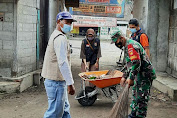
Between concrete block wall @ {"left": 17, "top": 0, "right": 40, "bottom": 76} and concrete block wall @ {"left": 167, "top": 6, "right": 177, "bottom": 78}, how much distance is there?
4519 millimetres

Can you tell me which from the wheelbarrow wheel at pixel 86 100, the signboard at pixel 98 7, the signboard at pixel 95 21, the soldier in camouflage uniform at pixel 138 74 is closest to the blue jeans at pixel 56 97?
the soldier in camouflage uniform at pixel 138 74

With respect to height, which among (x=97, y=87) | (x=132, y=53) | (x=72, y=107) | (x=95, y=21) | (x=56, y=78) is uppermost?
(x=95, y=21)

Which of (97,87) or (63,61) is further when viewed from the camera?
(97,87)

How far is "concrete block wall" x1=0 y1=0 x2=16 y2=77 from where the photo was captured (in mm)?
6988

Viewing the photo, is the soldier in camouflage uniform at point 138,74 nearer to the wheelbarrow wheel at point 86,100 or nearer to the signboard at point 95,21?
the wheelbarrow wheel at point 86,100

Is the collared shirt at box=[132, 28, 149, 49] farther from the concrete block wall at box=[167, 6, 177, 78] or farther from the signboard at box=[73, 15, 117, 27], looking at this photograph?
the signboard at box=[73, 15, 117, 27]

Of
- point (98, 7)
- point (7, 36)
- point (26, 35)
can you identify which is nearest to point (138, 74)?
point (7, 36)

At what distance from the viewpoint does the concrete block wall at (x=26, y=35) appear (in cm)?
720

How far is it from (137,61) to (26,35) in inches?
191

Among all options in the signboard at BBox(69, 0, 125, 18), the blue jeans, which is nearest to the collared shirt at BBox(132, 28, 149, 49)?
the blue jeans

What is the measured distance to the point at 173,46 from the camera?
792 centimetres

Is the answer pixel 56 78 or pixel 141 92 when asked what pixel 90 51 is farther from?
pixel 56 78

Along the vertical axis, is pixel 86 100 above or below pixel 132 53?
below

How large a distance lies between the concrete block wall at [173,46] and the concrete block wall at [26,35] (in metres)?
4.52
